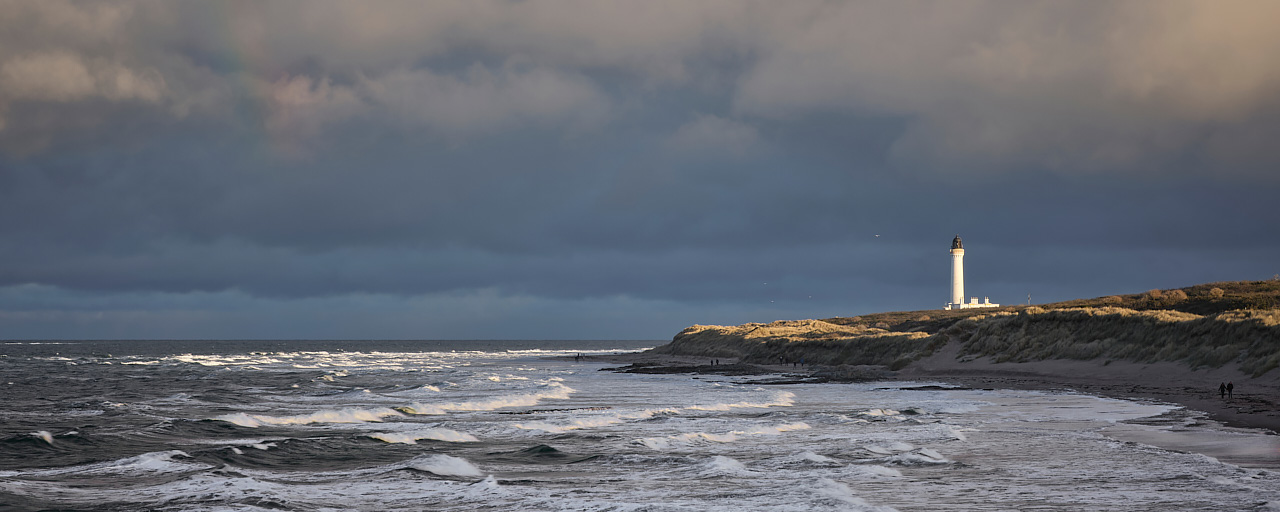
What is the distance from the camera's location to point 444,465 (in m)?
17.2

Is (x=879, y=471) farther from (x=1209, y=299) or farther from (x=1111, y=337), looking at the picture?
(x=1209, y=299)

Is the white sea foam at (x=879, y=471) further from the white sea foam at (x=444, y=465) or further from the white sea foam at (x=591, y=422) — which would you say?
the white sea foam at (x=591, y=422)

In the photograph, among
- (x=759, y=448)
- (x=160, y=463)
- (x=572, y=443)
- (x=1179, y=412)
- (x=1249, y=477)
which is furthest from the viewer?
(x=1179, y=412)

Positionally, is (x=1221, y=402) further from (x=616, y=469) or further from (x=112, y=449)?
(x=112, y=449)

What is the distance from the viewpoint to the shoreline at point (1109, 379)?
24.2 m

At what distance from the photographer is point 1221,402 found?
85.7ft

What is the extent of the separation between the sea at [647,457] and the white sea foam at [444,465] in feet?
0.19

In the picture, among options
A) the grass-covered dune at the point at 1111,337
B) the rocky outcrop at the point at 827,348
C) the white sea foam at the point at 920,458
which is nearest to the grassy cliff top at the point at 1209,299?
the grass-covered dune at the point at 1111,337

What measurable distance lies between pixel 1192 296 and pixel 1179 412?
164ft

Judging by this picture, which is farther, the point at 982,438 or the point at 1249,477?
the point at 982,438

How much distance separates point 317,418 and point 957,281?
10349 centimetres

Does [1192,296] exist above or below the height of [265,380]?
above

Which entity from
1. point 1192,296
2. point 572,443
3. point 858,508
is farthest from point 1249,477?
point 1192,296

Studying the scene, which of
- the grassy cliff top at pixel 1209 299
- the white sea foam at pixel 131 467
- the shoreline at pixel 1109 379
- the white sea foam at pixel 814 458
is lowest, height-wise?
the white sea foam at pixel 131 467
